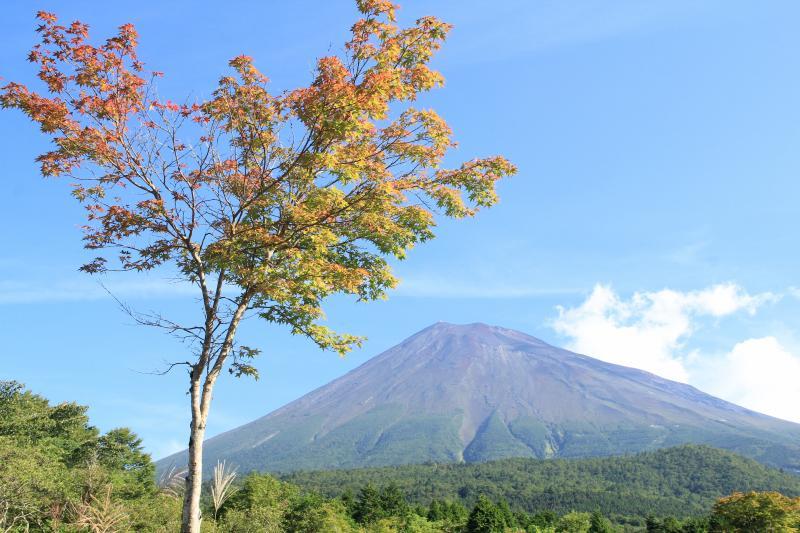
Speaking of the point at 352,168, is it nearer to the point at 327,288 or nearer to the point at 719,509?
the point at 327,288

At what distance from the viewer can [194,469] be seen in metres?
7.60

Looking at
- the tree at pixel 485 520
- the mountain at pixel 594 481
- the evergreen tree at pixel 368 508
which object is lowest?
the mountain at pixel 594 481

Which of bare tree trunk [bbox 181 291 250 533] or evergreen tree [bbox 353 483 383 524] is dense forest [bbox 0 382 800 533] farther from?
bare tree trunk [bbox 181 291 250 533]

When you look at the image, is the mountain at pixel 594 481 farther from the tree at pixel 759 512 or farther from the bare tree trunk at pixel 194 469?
the bare tree trunk at pixel 194 469

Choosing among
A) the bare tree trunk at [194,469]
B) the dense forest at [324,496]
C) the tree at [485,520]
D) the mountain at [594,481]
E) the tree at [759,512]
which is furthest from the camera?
the mountain at [594,481]

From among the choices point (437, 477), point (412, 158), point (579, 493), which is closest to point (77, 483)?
point (412, 158)

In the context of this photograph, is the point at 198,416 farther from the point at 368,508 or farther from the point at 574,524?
the point at 574,524

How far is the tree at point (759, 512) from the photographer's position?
32438 mm

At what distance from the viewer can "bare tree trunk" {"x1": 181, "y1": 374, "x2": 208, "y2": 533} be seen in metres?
7.44

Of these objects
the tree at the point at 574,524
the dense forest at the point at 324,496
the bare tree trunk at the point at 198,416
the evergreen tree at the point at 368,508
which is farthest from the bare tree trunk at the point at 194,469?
the evergreen tree at the point at 368,508

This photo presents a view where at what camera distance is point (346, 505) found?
52.9m

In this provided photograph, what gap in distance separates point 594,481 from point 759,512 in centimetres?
9737

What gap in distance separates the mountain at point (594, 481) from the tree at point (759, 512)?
186ft

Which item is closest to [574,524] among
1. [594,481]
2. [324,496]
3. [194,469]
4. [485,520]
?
[485,520]
